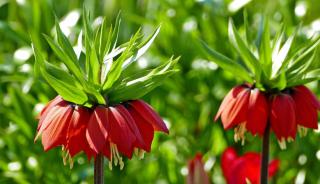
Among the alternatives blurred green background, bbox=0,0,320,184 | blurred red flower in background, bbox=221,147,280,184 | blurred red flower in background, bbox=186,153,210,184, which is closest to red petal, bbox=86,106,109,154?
blurred red flower in background, bbox=186,153,210,184

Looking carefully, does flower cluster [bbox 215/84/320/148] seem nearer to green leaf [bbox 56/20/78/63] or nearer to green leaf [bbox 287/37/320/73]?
green leaf [bbox 287/37/320/73]

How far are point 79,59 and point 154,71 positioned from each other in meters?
0.15

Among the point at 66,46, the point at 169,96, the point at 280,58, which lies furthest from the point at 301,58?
the point at 169,96

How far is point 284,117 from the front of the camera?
5.49 ft

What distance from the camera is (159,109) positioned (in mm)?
2811

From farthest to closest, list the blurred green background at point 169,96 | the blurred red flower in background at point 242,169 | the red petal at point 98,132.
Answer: the blurred green background at point 169,96 < the blurred red flower in background at point 242,169 < the red petal at point 98,132

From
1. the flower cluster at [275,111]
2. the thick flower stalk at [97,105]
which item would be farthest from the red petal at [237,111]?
the thick flower stalk at [97,105]

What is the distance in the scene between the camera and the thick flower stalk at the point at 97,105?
1455 mm

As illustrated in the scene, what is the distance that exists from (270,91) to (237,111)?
0.08 metres

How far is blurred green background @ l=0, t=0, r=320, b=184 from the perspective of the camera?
2688mm

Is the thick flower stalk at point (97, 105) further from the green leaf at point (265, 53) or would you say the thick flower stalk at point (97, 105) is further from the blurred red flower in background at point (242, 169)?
the blurred red flower in background at point (242, 169)

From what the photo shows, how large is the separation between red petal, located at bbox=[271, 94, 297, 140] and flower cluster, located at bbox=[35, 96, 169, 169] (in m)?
0.25

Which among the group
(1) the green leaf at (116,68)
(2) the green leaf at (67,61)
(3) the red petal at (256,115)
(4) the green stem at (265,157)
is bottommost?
(4) the green stem at (265,157)

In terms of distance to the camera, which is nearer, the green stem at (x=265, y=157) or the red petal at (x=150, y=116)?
the red petal at (x=150, y=116)
